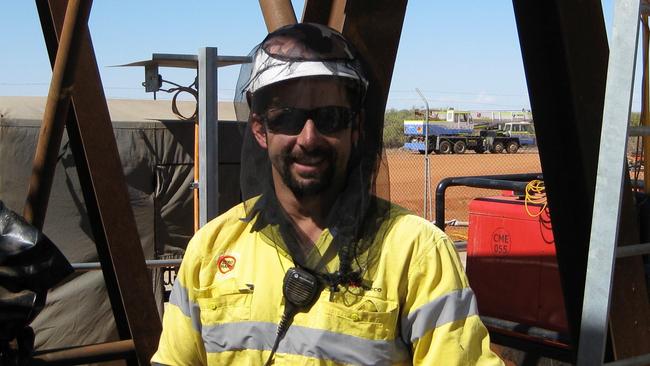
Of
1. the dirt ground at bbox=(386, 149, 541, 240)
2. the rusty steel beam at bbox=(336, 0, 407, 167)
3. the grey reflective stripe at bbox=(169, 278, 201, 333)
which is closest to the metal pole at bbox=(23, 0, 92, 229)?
the rusty steel beam at bbox=(336, 0, 407, 167)

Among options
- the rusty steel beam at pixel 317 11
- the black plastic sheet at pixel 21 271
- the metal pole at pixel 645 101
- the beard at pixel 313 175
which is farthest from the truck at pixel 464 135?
the beard at pixel 313 175

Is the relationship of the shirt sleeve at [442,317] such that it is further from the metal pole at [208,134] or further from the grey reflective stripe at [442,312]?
the metal pole at [208,134]

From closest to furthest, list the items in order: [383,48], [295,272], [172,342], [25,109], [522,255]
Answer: [295,272]
[172,342]
[383,48]
[522,255]
[25,109]

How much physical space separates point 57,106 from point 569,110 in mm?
1776

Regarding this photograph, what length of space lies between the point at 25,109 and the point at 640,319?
26.8 ft

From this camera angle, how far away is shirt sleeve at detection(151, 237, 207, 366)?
2.02 metres

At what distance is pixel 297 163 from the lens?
6.49 feet

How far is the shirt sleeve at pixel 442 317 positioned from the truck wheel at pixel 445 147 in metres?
41.0

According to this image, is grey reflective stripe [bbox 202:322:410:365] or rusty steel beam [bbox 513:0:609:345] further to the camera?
rusty steel beam [bbox 513:0:609:345]

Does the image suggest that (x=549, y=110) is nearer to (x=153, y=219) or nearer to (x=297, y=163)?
(x=297, y=163)

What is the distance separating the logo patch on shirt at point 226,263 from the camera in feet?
6.57

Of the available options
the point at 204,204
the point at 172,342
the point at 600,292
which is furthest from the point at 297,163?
the point at 204,204

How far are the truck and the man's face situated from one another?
38.7 m

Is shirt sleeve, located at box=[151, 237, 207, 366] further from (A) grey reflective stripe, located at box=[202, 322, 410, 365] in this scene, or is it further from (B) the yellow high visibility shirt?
(A) grey reflective stripe, located at box=[202, 322, 410, 365]
